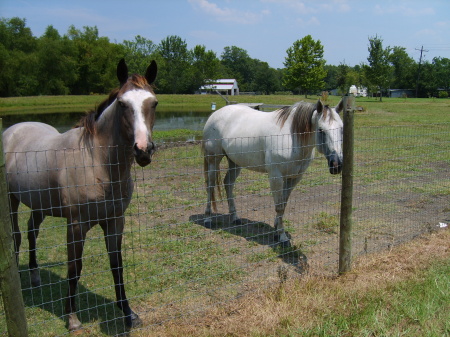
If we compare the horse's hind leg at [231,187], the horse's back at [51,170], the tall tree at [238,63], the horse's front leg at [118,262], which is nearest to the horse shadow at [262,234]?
the horse's hind leg at [231,187]

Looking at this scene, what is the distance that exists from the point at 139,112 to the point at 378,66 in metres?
44.7

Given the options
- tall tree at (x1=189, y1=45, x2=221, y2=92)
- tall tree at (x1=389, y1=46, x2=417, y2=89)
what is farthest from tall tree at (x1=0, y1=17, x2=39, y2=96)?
tall tree at (x1=389, y1=46, x2=417, y2=89)

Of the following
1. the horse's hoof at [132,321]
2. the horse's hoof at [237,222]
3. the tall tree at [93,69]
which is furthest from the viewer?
the tall tree at [93,69]

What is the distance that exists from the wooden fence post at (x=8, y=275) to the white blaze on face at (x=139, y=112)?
81cm

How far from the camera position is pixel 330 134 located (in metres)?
3.99

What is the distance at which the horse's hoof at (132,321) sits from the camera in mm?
2884

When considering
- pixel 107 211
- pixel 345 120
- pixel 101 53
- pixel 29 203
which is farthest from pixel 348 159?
pixel 101 53

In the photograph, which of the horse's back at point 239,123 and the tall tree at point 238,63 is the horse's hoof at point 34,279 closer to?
the horse's back at point 239,123

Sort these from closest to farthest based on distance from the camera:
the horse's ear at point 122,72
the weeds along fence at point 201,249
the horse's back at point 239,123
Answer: the horse's ear at point 122,72 < the weeds along fence at point 201,249 < the horse's back at point 239,123

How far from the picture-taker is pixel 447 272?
335cm

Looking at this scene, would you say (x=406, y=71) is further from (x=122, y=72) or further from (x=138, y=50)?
(x=122, y=72)

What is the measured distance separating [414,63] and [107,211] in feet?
264

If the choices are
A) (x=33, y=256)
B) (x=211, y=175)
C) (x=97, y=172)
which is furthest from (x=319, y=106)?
(x=33, y=256)

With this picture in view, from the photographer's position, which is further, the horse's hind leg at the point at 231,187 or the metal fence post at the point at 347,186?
the horse's hind leg at the point at 231,187
